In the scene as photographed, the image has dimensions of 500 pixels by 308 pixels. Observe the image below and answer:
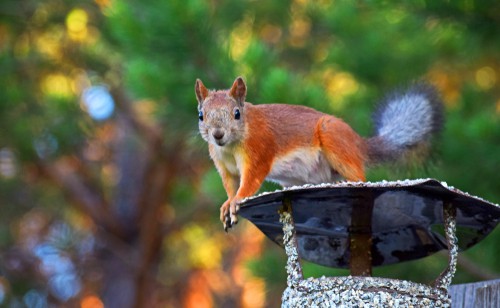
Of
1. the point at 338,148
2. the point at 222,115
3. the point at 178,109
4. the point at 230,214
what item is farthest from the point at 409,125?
the point at 178,109

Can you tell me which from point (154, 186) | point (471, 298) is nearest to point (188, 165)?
point (154, 186)

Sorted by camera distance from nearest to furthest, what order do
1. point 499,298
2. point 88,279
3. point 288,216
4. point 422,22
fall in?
point 288,216
point 499,298
point 422,22
point 88,279

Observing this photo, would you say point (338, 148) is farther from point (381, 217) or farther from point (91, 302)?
point (91, 302)

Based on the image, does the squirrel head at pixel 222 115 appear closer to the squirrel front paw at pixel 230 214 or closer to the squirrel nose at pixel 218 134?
the squirrel nose at pixel 218 134

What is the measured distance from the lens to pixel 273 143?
6.93ft

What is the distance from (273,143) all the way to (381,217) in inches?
13.0

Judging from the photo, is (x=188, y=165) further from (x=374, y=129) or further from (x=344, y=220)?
(x=344, y=220)

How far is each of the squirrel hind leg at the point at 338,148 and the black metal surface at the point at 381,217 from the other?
0.54ft

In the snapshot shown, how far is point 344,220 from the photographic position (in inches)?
75.2

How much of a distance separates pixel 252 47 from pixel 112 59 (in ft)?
8.15

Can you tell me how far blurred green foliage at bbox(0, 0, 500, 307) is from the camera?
3.73 metres

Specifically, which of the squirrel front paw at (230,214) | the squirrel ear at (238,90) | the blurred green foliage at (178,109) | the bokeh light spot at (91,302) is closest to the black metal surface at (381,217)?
the squirrel front paw at (230,214)

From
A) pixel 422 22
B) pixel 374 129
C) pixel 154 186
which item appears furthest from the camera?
Result: pixel 154 186

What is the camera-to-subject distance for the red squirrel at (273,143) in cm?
196
